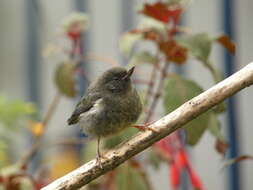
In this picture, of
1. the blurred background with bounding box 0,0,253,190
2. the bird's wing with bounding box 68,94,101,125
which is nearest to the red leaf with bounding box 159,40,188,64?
the bird's wing with bounding box 68,94,101,125

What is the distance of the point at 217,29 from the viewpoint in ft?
11.8

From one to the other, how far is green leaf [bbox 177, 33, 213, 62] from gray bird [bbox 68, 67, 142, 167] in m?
0.19

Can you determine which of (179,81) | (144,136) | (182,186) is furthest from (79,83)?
(144,136)

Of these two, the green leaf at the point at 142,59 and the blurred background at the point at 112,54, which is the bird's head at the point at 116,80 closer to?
the green leaf at the point at 142,59

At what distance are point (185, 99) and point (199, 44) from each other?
16 cm

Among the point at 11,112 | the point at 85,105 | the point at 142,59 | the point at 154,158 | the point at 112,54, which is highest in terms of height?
the point at 142,59

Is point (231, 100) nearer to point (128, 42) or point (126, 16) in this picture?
point (126, 16)

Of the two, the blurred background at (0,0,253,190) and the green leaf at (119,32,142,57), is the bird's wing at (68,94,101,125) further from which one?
the blurred background at (0,0,253,190)

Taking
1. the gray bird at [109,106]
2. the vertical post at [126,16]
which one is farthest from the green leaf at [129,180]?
the vertical post at [126,16]

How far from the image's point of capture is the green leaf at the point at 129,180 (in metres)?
2.06

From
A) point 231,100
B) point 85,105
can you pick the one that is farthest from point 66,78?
point 231,100

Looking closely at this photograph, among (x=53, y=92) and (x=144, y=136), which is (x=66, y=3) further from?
(x=144, y=136)

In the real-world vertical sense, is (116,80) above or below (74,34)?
A: below

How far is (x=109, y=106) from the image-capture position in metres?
2.05
